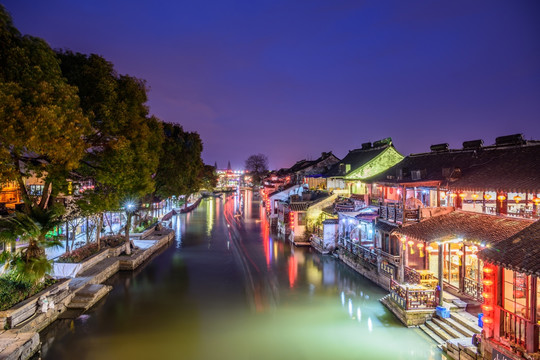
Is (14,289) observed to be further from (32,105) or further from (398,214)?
(398,214)

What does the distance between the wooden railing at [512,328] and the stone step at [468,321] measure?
195 centimetres

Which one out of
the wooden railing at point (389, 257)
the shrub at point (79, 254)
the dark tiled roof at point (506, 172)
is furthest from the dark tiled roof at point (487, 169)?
the shrub at point (79, 254)

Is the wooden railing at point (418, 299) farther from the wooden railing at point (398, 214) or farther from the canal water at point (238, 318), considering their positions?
the wooden railing at point (398, 214)

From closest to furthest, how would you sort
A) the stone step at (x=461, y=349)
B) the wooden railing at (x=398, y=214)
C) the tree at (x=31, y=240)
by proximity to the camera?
the stone step at (x=461, y=349), the tree at (x=31, y=240), the wooden railing at (x=398, y=214)

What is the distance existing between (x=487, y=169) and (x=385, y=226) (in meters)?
5.10

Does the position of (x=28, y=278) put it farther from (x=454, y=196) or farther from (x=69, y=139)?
(x=454, y=196)

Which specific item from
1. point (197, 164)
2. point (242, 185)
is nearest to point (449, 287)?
point (197, 164)

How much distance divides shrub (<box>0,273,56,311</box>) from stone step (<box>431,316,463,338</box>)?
14.2m

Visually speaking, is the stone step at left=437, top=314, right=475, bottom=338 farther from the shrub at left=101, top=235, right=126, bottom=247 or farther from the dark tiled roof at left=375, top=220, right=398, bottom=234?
the shrub at left=101, top=235, right=126, bottom=247

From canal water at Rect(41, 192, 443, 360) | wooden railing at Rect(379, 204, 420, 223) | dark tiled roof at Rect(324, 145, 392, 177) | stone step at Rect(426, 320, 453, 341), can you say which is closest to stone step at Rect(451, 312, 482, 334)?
stone step at Rect(426, 320, 453, 341)

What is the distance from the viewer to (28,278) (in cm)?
1183

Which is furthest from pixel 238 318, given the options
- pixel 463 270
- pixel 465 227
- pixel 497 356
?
pixel 465 227

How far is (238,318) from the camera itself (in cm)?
1346

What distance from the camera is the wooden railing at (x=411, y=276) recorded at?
45.0 feet
